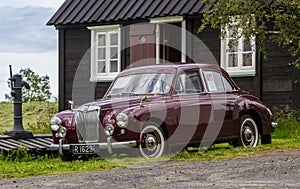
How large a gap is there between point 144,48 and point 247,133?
31.4 ft

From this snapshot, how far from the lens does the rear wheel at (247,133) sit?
605 inches

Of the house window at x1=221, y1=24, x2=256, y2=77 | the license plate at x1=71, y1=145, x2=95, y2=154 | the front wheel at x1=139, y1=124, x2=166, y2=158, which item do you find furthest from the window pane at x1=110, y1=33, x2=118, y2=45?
the front wheel at x1=139, y1=124, x2=166, y2=158

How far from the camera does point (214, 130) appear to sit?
1483 cm

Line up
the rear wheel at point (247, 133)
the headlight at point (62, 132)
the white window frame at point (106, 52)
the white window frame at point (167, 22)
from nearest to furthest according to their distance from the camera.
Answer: the headlight at point (62, 132) → the rear wheel at point (247, 133) → the white window frame at point (167, 22) → the white window frame at point (106, 52)

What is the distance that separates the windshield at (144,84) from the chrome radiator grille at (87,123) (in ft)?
3.20

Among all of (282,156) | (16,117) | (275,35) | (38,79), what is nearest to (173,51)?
(275,35)

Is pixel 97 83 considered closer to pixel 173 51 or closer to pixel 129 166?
pixel 173 51

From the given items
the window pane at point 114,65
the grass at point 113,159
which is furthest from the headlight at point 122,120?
the window pane at point 114,65

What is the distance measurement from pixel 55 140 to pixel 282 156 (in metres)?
4.19

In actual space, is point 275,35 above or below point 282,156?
above

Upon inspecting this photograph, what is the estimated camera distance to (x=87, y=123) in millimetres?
13961

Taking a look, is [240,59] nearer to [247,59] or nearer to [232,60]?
[247,59]

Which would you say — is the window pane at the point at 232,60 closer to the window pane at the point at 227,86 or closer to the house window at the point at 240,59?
the house window at the point at 240,59

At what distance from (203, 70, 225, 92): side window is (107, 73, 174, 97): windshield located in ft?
2.94
